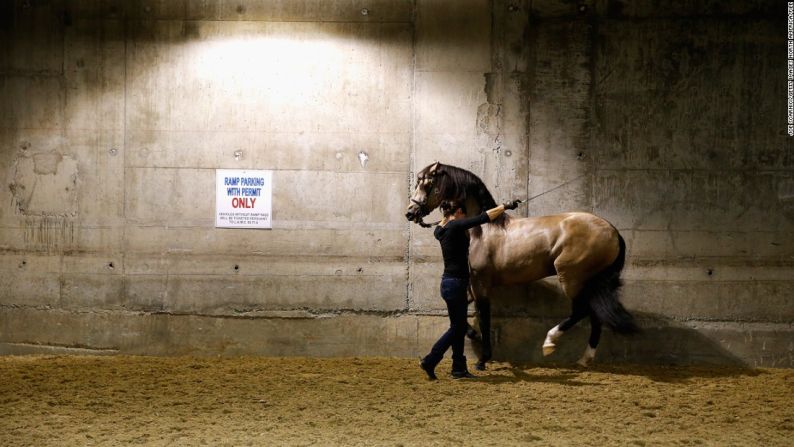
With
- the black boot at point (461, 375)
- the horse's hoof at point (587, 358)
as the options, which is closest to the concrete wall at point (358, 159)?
the horse's hoof at point (587, 358)

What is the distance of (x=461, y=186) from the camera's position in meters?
6.66

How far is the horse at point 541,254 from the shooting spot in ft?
21.3

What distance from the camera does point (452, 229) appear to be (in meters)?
5.97

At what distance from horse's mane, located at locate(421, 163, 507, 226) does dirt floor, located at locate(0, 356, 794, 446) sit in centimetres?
166

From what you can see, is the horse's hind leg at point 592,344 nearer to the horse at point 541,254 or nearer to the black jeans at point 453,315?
the horse at point 541,254

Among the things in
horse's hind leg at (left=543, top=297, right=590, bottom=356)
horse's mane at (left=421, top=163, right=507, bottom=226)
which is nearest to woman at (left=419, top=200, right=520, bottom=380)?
horse's mane at (left=421, top=163, right=507, bottom=226)

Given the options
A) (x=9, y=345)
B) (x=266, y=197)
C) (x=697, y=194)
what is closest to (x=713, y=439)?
(x=697, y=194)

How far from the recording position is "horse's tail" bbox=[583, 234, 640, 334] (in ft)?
20.9

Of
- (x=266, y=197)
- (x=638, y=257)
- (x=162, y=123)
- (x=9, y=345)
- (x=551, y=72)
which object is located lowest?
(x=9, y=345)

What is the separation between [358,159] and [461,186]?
1240 millimetres

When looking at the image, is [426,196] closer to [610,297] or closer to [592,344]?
[610,297]

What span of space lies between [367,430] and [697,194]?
448 centimetres

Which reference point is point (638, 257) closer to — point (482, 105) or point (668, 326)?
point (668, 326)

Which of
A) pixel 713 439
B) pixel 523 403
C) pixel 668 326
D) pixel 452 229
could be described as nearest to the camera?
pixel 713 439
